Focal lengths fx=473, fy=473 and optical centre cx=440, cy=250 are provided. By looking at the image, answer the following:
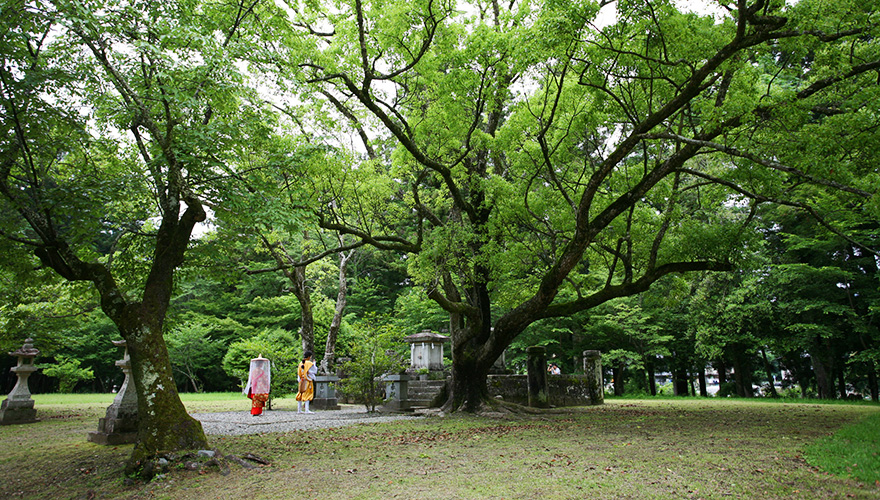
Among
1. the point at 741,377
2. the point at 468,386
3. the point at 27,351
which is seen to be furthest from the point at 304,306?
the point at 741,377

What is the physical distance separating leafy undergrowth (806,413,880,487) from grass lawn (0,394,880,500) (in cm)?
2

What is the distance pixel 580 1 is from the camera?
248 inches

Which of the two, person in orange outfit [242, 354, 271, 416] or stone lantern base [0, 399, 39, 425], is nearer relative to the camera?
stone lantern base [0, 399, 39, 425]

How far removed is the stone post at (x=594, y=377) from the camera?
14.3 metres

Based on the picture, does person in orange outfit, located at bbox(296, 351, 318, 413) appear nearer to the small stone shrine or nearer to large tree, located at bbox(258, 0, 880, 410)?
large tree, located at bbox(258, 0, 880, 410)

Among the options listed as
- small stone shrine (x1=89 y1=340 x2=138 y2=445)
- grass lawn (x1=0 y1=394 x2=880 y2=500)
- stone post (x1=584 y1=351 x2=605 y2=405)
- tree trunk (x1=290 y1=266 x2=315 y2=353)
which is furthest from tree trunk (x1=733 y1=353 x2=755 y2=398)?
small stone shrine (x1=89 y1=340 x2=138 y2=445)

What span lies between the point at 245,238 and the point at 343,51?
3845mm

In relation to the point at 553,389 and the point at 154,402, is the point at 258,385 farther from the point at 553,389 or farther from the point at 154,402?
the point at 553,389

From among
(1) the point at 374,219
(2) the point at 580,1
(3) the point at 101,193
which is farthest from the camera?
(1) the point at 374,219

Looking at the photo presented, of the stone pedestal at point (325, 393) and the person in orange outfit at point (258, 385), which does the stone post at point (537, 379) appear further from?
the person in orange outfit at point (258, 385)

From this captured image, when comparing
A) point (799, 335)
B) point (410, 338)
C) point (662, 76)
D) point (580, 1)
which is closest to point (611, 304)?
point (799, 335)

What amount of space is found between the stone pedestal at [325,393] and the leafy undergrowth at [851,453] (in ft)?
36.3

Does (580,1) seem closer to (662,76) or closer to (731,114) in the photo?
(662,76)

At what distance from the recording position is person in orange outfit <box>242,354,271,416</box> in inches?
445
